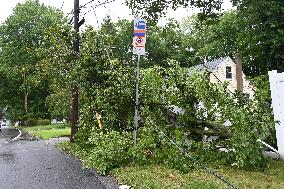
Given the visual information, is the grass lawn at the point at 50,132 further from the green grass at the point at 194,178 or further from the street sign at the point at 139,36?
the green grass at the point at 194,178

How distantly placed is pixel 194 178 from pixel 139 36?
409 cm

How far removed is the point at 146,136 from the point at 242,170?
2.51 m

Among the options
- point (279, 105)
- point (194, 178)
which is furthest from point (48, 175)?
point (279, 105)

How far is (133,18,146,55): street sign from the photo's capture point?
10.1 metres

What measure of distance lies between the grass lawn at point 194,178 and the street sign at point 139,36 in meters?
3.04

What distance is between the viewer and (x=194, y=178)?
313 inches

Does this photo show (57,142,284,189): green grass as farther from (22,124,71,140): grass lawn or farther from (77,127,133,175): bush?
(22,124,71,140): grass lawn

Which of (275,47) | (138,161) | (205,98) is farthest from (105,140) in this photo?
(275,47)


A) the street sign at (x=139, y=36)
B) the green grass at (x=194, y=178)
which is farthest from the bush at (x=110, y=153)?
the street sign at (x=139, y=36)

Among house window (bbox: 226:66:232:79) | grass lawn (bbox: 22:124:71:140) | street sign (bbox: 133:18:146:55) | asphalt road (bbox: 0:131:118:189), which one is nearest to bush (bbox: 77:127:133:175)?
asphalt road (bbox: 0:131:118:189)

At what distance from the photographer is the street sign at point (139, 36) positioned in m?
10.1

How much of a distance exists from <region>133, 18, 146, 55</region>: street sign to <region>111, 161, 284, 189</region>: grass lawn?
3037mm

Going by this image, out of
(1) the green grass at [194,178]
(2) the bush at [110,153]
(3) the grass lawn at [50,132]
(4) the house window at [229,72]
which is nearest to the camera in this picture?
(1) the green grass at [194,178]

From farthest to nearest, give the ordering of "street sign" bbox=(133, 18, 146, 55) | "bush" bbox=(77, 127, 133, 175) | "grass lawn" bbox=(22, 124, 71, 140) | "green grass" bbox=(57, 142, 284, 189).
Answer: "grass lawn" bbox=(22, 124, 71, 140), "street sign" bbox=(133, 18, 146, 55), "bush" bbox=(77, 127, 133, 175), "green grass" bbox=(57, 142, 284, 189)
